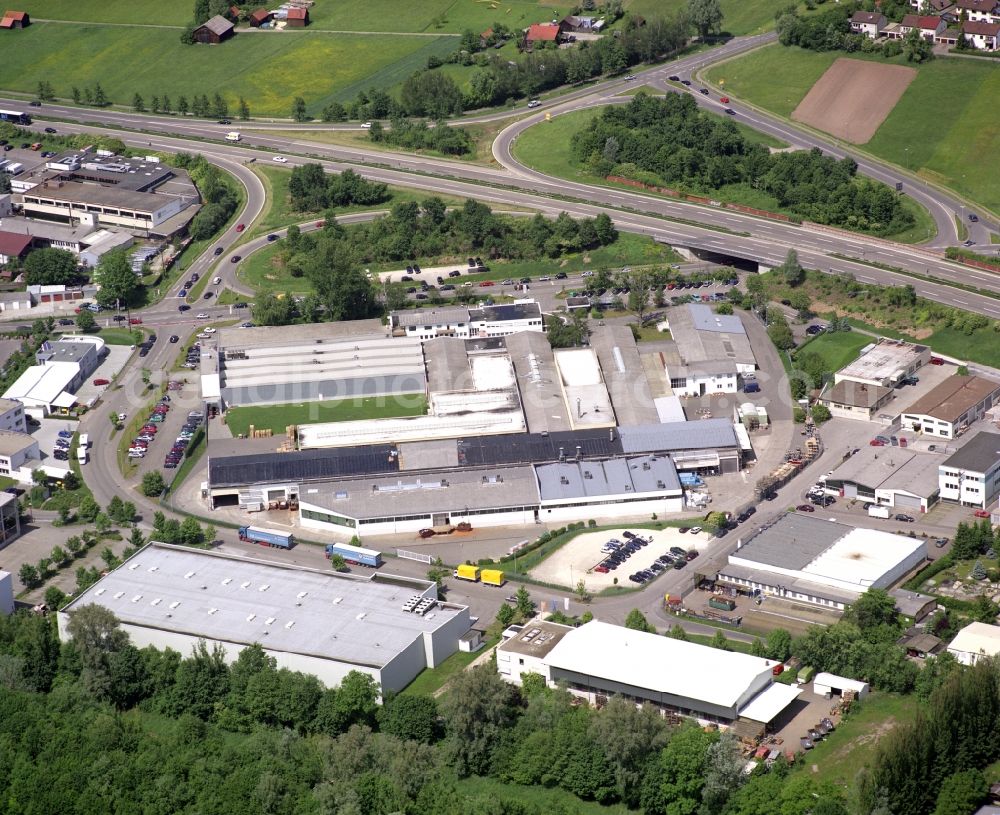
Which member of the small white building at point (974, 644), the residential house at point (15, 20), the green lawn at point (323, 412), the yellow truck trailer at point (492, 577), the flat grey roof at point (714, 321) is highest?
the residential house at point (15, 20)

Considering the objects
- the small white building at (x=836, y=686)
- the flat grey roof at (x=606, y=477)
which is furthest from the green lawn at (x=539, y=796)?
the flat grey roof at (x=606, y=477)

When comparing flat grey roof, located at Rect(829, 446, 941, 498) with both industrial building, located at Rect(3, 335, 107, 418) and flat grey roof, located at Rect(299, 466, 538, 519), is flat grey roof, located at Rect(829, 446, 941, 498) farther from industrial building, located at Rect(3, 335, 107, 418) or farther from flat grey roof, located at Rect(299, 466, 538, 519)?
industrial building, located at Rect(3, 335, 107, 418)

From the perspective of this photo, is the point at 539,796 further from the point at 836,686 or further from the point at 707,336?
the point at 707,336

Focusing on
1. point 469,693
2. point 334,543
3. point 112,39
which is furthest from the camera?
point 112,39

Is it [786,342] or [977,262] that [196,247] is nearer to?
[786,342]

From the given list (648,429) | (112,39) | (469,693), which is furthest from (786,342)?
(112,39)

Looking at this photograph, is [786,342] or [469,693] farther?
[786,342]

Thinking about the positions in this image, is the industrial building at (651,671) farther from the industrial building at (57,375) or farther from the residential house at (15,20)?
the residential house at (15,20)
